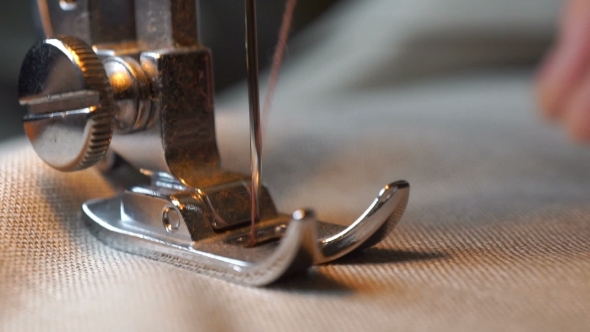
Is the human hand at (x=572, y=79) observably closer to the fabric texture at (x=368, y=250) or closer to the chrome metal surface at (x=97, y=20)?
the fabric texture at (x=368, y=250)

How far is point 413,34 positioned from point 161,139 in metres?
1.03

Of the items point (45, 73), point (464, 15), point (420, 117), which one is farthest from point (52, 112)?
point (464, 15)

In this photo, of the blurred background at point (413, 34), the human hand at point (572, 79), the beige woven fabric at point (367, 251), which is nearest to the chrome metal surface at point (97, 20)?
the beige woven fabric at point (367, 251)

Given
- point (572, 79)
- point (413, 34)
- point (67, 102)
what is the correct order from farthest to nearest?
1. point (413, 34)
2. point (572, 79)
3. point (67, 102)

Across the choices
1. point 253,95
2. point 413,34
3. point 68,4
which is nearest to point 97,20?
point 68,4

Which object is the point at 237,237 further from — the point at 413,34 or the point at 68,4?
the point at 413,34

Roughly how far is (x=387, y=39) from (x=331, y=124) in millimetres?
557

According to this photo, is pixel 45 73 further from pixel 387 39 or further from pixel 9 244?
pixel 387 39

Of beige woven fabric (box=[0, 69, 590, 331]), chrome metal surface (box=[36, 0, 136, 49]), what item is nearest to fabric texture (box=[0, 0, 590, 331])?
beige woven fabric (box=[0, 69, 590, 331])

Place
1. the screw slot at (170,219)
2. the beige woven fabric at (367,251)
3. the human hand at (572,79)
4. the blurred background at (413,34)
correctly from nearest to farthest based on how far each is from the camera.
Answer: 1. the beige woven fabric at (367,251)
2. the screw slot at (170,219)
3. the human hand at (572,79)
4. the blurred background at (413,34)

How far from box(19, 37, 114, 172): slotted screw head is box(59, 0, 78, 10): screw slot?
0.28 feet

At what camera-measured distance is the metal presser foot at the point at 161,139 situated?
0.51m

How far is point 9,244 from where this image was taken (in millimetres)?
530

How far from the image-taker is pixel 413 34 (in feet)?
4.90
